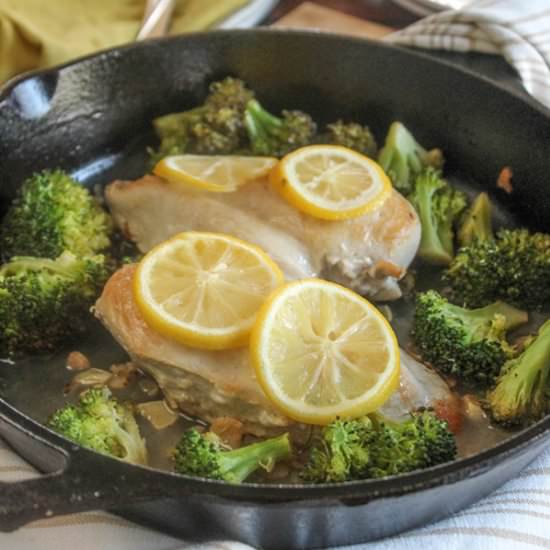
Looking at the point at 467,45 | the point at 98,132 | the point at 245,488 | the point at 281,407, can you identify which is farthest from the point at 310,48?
the point at 245,488

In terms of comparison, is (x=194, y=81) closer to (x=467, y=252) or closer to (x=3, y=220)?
(x=3, y=220)

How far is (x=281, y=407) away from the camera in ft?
6.07

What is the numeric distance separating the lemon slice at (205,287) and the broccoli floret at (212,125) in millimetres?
683

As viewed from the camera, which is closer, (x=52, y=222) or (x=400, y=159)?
(x=52, y=222)

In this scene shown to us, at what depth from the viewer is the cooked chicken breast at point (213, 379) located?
1.96 metres

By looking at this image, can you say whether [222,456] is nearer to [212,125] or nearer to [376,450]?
[376,450]

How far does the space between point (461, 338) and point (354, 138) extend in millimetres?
918

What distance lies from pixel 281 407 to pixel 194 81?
1.50 m

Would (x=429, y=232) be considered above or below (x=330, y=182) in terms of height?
below

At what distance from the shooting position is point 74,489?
4.90 feet

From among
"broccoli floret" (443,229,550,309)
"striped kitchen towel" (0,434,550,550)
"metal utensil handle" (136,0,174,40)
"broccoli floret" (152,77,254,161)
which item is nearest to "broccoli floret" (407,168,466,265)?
"broccoli floret" (443,229,550,309)

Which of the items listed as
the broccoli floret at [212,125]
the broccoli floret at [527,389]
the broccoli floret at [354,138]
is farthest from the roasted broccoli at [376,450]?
the broccoli floret at [212,125]

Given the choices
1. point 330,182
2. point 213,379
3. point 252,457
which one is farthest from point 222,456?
point 330,182

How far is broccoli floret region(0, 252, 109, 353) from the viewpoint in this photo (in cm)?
222
